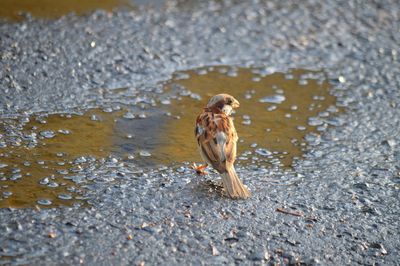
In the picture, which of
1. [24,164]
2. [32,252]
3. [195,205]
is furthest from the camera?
[24,164]

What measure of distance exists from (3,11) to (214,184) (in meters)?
4.37

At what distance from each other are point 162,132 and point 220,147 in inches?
37.9

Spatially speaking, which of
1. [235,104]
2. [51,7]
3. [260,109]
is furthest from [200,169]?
[51,7]

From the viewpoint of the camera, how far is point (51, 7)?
8.91m

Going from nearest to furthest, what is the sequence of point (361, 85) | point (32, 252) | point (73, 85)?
point (32, 252), point (73, 85), point (361, 85)

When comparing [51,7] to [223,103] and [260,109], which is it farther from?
[223,103]

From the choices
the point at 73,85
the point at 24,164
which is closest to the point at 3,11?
the point at 73,85

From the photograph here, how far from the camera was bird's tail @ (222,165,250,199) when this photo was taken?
17.7 feet

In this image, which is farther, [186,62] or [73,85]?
[186,62]

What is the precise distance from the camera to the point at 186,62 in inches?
313

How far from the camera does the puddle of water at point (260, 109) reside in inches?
247

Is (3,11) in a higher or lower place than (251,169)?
higher

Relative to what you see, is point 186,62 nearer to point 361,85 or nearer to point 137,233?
point 361,85

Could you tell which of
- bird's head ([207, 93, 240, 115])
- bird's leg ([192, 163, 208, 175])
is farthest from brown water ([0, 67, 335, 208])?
bird's head ([207, 93, 240, 115])
